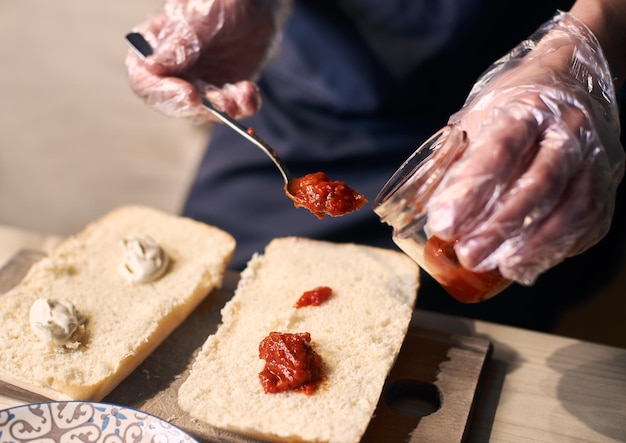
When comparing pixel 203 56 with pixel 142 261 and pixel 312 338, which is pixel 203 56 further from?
pixel 312 338

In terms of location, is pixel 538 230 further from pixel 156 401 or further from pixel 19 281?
pixel 19 281

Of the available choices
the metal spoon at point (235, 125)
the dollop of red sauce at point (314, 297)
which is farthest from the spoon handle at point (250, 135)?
the dollop of red sauce at point (314, 297)

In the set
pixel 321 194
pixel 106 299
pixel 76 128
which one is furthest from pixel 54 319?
pixel 76 128

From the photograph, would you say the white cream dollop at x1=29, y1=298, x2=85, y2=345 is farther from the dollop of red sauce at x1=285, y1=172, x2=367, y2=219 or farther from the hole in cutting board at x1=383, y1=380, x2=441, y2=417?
the hole in cutting board at x1=383, y1=380, x2=441, y2=417

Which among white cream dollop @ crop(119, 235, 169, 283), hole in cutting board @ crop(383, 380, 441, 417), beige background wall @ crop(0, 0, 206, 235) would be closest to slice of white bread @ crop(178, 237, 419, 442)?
hole in cutting board @ crop(383, 380, 441, 417)

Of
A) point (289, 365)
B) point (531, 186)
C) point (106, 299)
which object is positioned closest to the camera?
point (531, 186)

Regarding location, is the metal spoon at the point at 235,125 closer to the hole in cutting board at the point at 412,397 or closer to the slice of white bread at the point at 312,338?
the slice of white bread at the point at 312,338
